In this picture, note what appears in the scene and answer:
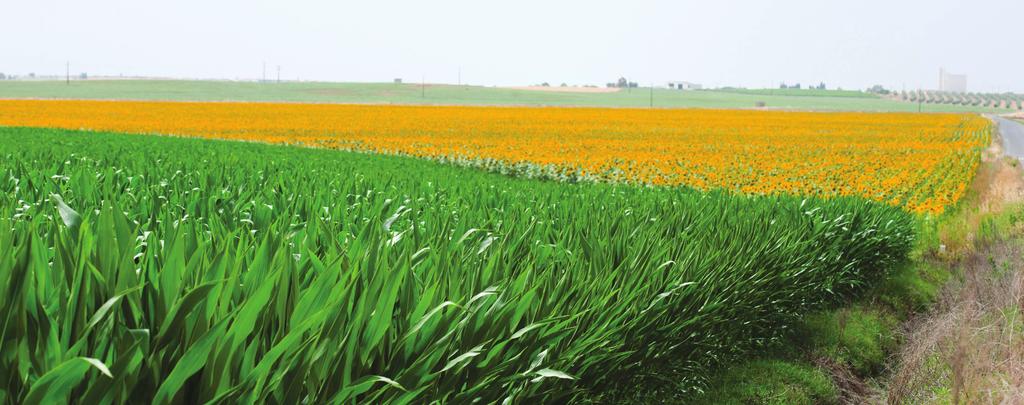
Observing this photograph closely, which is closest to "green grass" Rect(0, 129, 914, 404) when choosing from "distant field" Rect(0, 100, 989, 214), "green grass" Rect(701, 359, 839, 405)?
"green grass" Rect(701, 359, 839, 405)

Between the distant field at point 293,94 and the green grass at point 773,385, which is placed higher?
the distant field at point 293,94

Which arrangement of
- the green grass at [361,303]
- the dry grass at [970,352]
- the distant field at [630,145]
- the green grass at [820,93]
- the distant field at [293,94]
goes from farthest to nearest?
the green grass at [820,93] → the distant field at [293,94] → the distant field at [630,145] → the dry grass at [970,352] → the green grass at [361,303]

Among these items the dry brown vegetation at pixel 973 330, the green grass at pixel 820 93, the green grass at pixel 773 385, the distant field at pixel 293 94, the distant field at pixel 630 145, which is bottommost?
the green grass at pixel 773 385

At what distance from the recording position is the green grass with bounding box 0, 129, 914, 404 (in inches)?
73.8

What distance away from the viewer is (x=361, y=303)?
2309 millimetres

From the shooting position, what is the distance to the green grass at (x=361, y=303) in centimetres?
187

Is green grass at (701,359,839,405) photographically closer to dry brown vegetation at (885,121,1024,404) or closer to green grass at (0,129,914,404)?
A: green grass at (0,129,914,404)

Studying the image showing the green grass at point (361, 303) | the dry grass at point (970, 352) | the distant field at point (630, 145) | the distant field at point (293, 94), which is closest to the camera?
the green grass at point (361, 303)

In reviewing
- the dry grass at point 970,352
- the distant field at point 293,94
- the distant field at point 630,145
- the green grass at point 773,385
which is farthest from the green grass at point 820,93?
the green grass at point 773,385

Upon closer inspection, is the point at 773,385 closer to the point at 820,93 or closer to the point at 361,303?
the point at 361,303

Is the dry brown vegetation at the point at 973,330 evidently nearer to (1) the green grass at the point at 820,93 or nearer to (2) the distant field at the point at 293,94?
(2) the distant field at the point at 293,94

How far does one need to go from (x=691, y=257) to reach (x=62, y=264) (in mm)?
3125

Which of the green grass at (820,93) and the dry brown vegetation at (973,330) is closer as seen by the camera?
the dry brown vegetation at (973,330)

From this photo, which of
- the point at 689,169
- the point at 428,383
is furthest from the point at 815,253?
the point at 689,169
